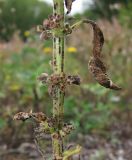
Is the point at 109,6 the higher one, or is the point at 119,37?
the point at 109,6

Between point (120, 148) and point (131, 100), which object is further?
point (131, 100)

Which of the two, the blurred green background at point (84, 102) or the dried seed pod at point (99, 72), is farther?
the blurred green background at point (84, 102)

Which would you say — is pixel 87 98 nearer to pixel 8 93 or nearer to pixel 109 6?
pixel 8 93

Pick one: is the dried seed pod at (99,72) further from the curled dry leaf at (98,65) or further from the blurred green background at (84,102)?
the blurred green background at (84,102)

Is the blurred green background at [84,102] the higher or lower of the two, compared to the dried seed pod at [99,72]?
higher

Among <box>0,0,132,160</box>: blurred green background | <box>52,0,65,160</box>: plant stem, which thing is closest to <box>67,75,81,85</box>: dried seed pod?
<box>52,0,65,160</box>: plant stem

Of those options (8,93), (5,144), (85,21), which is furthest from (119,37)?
(85,21)

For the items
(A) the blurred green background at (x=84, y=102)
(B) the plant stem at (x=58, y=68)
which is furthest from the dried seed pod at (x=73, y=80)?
(A) the blurred green background at (x=84, y=102)
